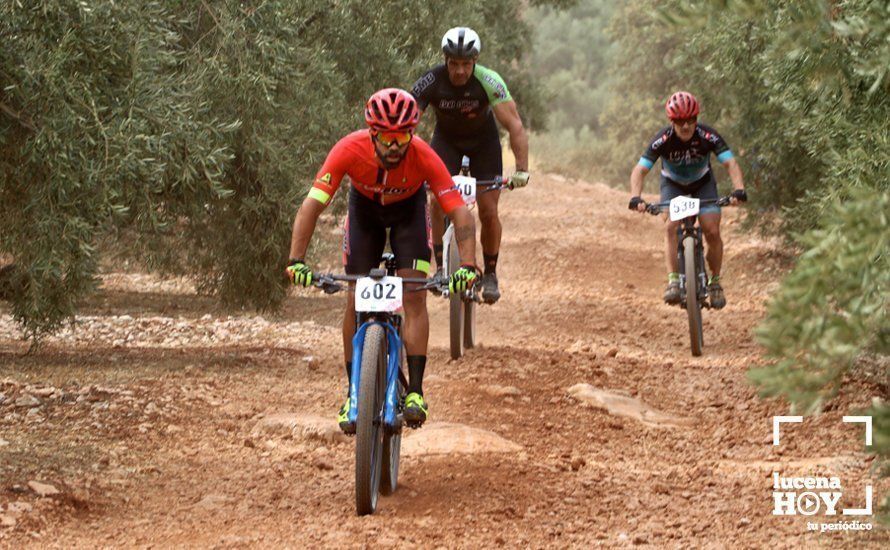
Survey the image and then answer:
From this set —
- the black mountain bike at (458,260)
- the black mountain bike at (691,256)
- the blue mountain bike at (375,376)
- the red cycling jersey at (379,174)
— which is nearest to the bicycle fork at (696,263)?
the black mountain bike at (691,256)

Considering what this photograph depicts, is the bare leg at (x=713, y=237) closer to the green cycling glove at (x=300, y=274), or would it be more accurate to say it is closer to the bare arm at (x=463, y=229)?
the bare arm at (x=463, y=229)

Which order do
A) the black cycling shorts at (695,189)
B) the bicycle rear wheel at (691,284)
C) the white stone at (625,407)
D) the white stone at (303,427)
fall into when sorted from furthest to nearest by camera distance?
1. the black cycling shorts at (695,189)
2. the bicycle rear wheel at (691,284)
3. the white stone at (625,407)
4. the white stone at (303,427)

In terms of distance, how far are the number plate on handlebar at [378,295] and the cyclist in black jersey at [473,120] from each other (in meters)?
3.80

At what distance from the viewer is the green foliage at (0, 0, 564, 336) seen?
8.99m

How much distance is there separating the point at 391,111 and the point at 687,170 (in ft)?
20.2

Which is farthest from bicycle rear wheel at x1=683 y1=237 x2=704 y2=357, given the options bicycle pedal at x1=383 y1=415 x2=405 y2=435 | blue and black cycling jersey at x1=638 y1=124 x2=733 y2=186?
bicycle pedal at x1=383 y1=415 x2=405 y2=435

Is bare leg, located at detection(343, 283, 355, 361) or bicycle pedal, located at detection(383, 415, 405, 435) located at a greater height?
bare leg, located at detection(343, 283, 355, 361)

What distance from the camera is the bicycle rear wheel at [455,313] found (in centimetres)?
1114

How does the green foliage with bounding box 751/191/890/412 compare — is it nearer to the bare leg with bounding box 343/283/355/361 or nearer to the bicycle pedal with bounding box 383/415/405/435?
the bicycle pedal with bounding box 383/415/405/435

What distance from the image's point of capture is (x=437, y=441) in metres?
8.63

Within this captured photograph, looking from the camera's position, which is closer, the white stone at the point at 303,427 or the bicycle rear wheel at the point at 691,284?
the white stone at the point at 303,427

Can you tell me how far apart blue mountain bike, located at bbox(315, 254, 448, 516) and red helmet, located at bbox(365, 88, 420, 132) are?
817mm

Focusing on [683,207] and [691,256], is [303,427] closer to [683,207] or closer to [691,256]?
[691,256]

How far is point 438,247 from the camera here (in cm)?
1137
